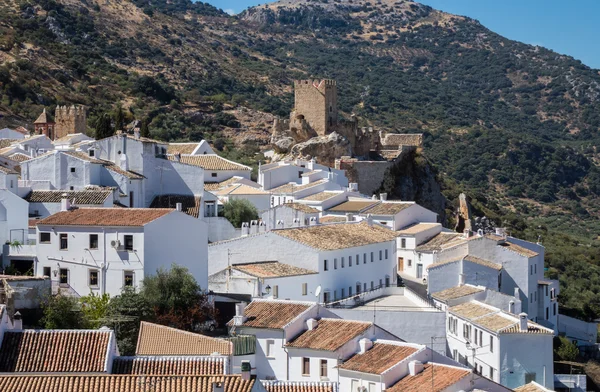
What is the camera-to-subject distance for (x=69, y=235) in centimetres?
3234

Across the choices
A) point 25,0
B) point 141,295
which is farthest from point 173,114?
point 141,295

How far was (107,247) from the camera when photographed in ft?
105

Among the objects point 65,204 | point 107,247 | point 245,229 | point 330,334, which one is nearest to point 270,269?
point 245,229

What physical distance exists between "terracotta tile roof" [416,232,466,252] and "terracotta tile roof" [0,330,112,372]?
2638cm

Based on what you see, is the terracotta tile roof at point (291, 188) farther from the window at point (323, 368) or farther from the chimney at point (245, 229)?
the window at point (323, 368)

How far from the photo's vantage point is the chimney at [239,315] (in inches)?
1199

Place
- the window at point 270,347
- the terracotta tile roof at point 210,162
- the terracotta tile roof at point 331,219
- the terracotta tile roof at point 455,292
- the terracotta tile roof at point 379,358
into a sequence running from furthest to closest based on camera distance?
the terracotta tile roof at point 210,162 → the terracotta tile roof at point 331,219 → the terracotta tile roof at point 455,292 → the window at point 270,347 → the terracotta tile roof at point 379,358

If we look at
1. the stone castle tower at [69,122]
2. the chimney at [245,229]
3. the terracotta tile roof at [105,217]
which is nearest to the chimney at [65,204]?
the terracotta tile roof at [105,217]

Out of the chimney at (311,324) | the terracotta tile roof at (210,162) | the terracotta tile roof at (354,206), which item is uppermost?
the terracotta tile roof at (210,162)

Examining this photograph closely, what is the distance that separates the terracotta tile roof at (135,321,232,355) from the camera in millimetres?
26125

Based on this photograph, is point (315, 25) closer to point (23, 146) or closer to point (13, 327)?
point (23, 146)

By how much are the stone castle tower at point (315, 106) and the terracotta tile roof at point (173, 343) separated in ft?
128

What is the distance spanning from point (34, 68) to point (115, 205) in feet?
172

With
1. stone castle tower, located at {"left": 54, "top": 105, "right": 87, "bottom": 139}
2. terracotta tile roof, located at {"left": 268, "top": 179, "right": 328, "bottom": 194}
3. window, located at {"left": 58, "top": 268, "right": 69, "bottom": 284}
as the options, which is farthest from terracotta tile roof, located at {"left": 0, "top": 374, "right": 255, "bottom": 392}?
stone castle tower, located at {"left": 54, "top": 105, "right": 87, "bottom": 139}
